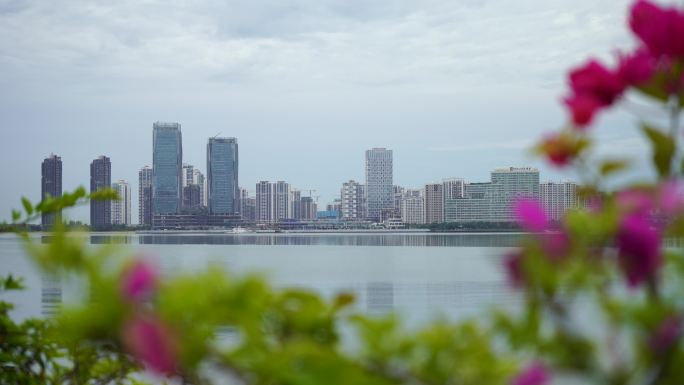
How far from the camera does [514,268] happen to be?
58 cm

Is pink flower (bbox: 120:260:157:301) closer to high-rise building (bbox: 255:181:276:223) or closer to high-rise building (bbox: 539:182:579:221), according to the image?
high-rise building (bbox: 539:182:579:221)

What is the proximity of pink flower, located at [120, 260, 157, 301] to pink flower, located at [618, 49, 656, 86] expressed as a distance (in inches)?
18.5

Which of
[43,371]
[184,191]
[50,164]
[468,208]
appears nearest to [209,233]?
[184,191]

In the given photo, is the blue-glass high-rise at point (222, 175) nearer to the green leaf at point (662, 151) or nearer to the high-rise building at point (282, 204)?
the high-rise building at point (282, 204)

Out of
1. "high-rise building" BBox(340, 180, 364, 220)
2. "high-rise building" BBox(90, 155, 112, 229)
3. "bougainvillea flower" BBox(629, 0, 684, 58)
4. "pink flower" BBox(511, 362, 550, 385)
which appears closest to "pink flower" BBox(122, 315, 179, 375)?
"pink flower" BBox(511, 362, 550, 385)

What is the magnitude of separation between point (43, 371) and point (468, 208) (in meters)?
98.6

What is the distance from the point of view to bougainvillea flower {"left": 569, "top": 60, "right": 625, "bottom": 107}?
70cm

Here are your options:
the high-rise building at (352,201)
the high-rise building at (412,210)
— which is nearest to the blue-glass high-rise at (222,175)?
the high-rise building at (352,201)

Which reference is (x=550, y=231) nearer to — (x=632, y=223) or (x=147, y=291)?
(x=632, y=223)

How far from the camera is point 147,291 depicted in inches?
20.4

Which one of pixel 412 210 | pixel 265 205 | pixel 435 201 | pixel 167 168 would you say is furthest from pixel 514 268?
pixel 265 205

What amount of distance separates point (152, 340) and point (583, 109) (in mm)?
415

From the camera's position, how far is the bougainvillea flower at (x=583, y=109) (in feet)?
2.14

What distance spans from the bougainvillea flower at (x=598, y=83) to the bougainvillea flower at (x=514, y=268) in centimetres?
20
